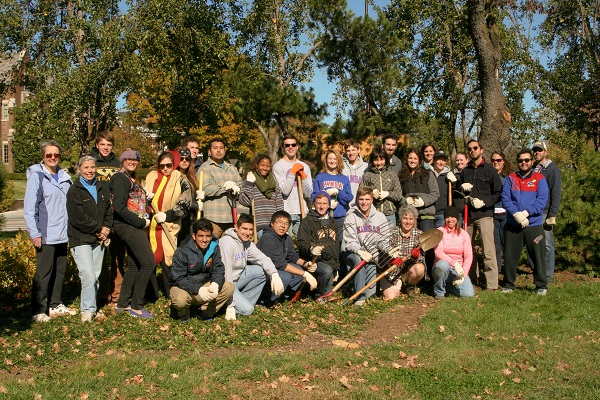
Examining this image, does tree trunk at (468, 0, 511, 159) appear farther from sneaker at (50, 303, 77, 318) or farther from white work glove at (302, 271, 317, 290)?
sneaker at (50, 303, 77, 318)

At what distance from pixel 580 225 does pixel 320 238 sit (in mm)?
4928

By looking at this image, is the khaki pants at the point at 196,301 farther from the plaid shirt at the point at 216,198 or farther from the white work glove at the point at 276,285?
the plaid shirt at the point at 216,198

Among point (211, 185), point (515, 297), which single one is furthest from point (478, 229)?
point (211, 185)

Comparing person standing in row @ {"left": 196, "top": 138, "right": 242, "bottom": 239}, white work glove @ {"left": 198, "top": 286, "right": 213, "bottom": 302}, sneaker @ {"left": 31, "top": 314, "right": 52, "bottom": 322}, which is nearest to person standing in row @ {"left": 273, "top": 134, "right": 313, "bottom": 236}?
person standing in row @ {"left": 196, "top": 138, "right": 242, "bottom": 239}

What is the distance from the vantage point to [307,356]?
5.77 metres

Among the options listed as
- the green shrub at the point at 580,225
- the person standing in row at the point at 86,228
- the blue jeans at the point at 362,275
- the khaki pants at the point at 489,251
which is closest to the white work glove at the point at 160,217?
the person standing in row at the point at 86,228

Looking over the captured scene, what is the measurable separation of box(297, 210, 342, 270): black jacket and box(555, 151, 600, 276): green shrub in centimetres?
445

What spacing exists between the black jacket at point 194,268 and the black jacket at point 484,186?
13.7ft

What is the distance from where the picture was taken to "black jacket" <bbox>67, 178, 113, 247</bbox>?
7.04m

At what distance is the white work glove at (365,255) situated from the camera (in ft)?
26.8

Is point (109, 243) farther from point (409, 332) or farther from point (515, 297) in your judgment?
point (515, 297)

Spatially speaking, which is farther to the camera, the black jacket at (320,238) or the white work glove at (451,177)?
the white work glove at (451,177)

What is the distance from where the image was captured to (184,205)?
7.98 meters

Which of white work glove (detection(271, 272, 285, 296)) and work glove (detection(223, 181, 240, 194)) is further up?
work glove (detection(223, 181, 240, 194))
